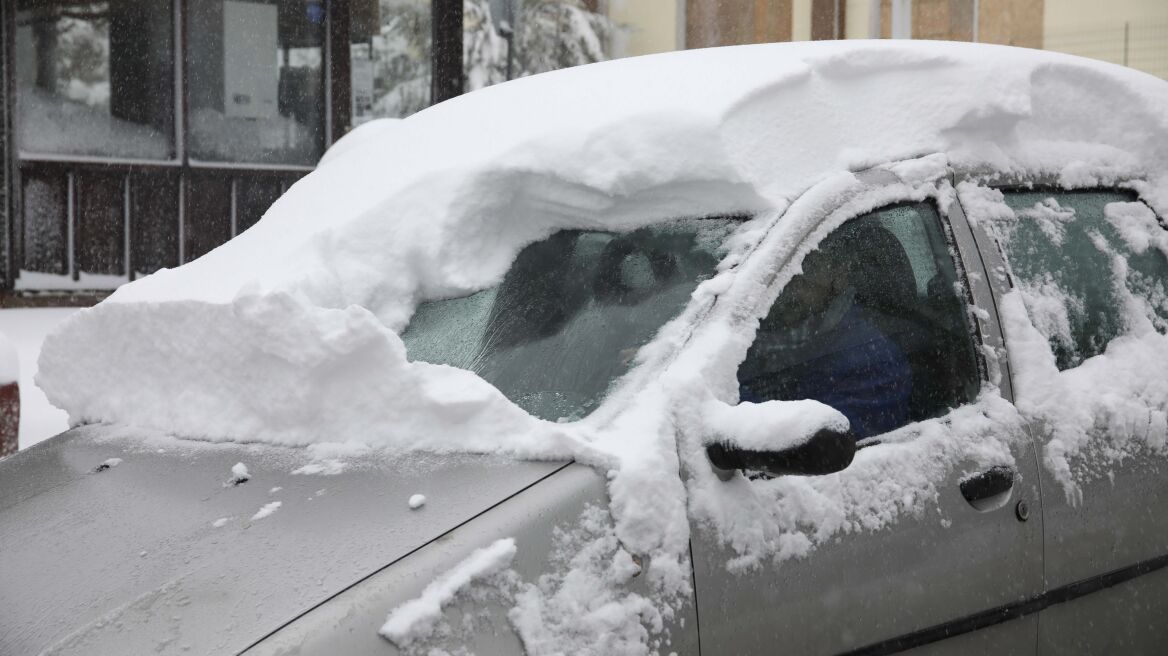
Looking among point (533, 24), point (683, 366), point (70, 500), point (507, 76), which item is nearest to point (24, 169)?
point (507, 76)

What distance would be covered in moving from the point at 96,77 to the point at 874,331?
9862 mm

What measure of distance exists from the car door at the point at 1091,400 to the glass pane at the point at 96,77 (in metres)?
9.51

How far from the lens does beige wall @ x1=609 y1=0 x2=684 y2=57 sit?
1472 cm

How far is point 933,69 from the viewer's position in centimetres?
289

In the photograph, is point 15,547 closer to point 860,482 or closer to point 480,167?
point 480,167

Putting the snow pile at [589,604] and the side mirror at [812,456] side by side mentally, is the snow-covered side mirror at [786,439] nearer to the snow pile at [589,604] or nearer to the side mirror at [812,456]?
the side mirror at [812,456]

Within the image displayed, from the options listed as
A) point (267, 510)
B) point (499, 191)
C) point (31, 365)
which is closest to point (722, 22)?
point (31, 365)

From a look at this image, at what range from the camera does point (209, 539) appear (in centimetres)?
202

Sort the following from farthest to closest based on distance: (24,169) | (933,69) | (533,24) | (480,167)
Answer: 1. (533,24)
2. (24,169)
3. (933,69)
4. (480,167)

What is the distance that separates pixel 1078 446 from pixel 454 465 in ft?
4.75

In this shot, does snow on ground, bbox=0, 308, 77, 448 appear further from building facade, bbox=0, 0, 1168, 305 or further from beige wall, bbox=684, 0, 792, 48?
beige wall, bbox=684, 0, 792, 48

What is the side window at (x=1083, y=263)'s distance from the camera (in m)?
2.83

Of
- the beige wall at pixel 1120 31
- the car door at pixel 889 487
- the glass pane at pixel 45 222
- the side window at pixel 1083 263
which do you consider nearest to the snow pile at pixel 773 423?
the car door at pixel 889 487

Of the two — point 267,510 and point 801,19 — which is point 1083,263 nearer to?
point 267,510
